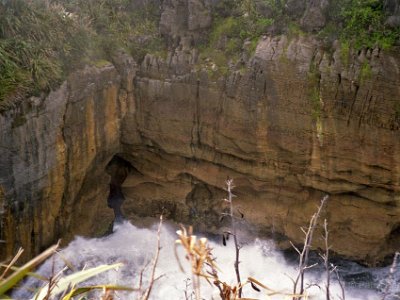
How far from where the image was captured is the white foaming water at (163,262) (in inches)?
358

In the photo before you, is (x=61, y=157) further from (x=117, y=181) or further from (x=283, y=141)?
(x=283, y=141)

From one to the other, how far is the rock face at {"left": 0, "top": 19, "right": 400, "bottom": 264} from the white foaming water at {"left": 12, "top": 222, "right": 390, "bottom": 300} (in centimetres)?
38

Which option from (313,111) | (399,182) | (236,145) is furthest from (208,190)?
(399,182)

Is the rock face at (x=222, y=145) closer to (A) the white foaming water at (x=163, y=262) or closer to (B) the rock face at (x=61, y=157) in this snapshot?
(B) the rock face at (x=61, y=157)

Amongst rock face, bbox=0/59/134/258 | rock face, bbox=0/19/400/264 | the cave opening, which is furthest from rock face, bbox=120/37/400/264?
rock face, bbox=0/59/134/258

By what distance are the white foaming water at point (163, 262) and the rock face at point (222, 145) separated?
0.38m

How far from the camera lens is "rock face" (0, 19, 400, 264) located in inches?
322

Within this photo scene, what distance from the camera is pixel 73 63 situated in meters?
8.69

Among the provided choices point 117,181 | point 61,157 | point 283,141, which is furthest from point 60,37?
point 283,141

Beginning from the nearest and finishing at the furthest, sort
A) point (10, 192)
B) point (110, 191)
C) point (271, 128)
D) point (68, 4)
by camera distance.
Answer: point (10, 192) → point (271, 128) → point (68, 4) → point (110, 191)

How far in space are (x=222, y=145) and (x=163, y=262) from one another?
8.80ft

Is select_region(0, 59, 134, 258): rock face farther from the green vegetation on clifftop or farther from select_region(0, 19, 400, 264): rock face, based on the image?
the green vegetation on clifftop

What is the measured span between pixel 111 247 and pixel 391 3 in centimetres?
706

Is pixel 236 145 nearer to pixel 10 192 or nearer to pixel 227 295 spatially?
pixel 10 192
